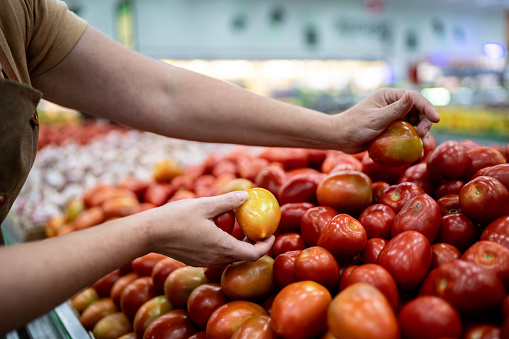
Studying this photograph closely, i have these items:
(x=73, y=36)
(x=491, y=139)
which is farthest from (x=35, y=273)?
(x=491, y=139)

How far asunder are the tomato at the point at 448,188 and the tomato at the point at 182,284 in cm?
86

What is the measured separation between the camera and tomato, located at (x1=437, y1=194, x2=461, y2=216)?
1.38 m

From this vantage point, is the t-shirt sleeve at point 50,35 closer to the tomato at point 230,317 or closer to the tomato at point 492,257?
the tomato at point 230,317

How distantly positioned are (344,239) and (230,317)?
0.38 metres

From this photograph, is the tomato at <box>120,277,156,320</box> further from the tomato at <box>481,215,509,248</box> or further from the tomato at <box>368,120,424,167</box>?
the tomato at <box>481,215,509,248</box>

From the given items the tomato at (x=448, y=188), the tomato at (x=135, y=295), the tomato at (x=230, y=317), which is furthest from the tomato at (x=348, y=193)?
the tomato at (x=135, y=295)

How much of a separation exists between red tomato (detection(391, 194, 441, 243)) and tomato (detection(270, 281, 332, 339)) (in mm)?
334

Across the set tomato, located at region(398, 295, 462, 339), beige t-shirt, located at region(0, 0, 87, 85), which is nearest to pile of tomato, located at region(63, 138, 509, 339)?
tomato, located at region(398, 295, 462, 339)

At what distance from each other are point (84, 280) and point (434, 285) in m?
0.78

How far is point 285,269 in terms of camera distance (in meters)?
1.29

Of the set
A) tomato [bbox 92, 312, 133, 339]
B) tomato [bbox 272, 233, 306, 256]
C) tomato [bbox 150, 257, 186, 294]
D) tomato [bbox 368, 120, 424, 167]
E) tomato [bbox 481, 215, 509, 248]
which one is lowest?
tomato [bbox 92, 312, 133, 339]

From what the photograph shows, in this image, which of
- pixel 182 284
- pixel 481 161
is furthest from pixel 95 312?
pixel 481 161

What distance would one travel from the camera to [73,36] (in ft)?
5.15

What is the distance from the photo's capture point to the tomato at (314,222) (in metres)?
1.42
